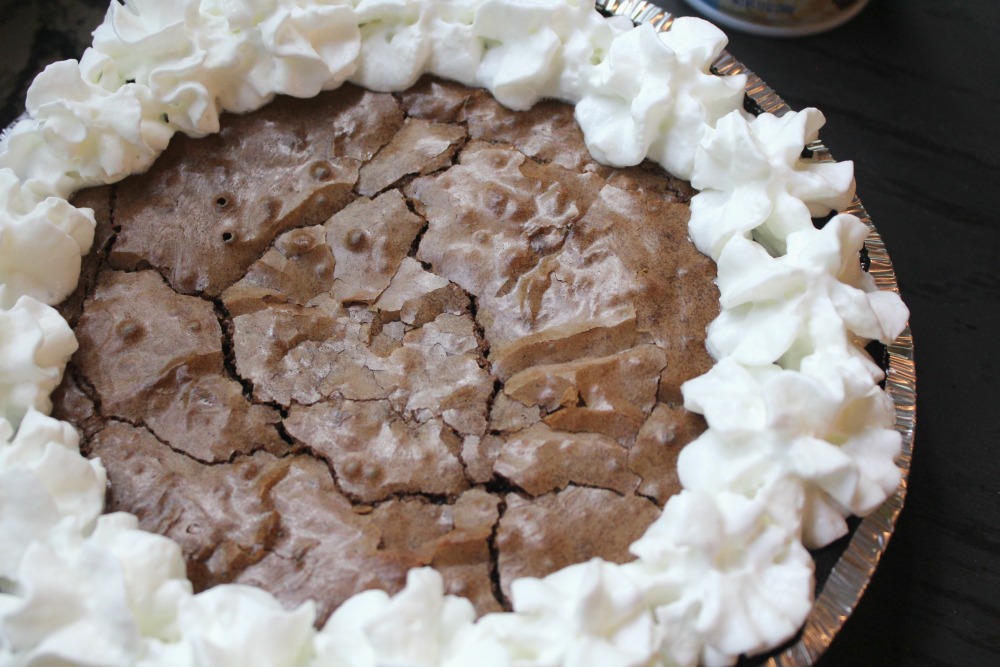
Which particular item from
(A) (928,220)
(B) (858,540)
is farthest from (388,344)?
(A) (928,220)

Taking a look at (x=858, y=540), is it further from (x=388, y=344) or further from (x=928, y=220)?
(x=928, y=220)

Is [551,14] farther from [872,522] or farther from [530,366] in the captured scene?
[872,522]

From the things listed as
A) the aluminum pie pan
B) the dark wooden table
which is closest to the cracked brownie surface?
the aluminum pie pan

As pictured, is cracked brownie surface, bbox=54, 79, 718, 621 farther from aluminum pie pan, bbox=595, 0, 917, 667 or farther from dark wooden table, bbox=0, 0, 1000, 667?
dark wooden table, bbox=0, 0, 1000, 667

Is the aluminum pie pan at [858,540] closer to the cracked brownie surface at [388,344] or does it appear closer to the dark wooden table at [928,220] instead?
the cracked brownie surface at [388,344]

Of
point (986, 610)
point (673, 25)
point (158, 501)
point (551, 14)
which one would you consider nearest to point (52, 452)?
point (158, 501)

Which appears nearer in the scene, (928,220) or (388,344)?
(388,344)
